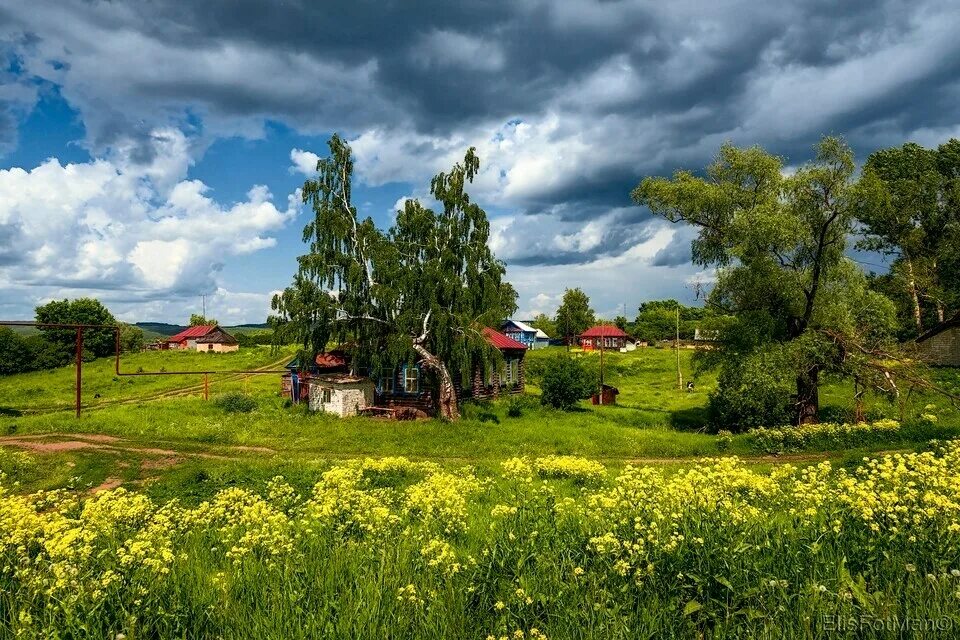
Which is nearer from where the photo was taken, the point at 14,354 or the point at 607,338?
the point at 14,354

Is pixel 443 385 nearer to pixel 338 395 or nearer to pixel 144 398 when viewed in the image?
pixel 338 395

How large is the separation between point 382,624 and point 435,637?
49 centimetres

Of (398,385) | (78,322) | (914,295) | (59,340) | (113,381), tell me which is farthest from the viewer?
(78,322)

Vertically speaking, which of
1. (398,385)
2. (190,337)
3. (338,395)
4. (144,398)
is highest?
(190,337)

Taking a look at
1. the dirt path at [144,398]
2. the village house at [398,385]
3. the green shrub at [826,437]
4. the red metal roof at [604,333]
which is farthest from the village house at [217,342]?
the green shrub at [826,437]

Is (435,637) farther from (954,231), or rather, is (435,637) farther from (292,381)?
(954,231)

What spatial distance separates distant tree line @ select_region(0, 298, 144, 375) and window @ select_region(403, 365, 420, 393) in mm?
44228

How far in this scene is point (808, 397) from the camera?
2823 centimetres

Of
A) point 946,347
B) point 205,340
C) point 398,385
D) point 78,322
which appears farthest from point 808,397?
point 78,322

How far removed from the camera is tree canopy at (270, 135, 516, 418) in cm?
3036

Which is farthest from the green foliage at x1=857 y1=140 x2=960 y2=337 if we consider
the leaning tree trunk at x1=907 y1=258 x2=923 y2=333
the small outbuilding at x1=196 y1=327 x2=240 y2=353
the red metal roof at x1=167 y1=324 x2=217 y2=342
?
the red metal roof at x1=167 y1=324 x2=217 y2=342

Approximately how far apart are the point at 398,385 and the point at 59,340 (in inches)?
2605

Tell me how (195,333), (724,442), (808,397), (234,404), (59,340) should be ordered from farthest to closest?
(195,333) < (59,340) < (234,404) < (808,397) < (724,442)

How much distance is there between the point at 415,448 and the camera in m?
24.5
